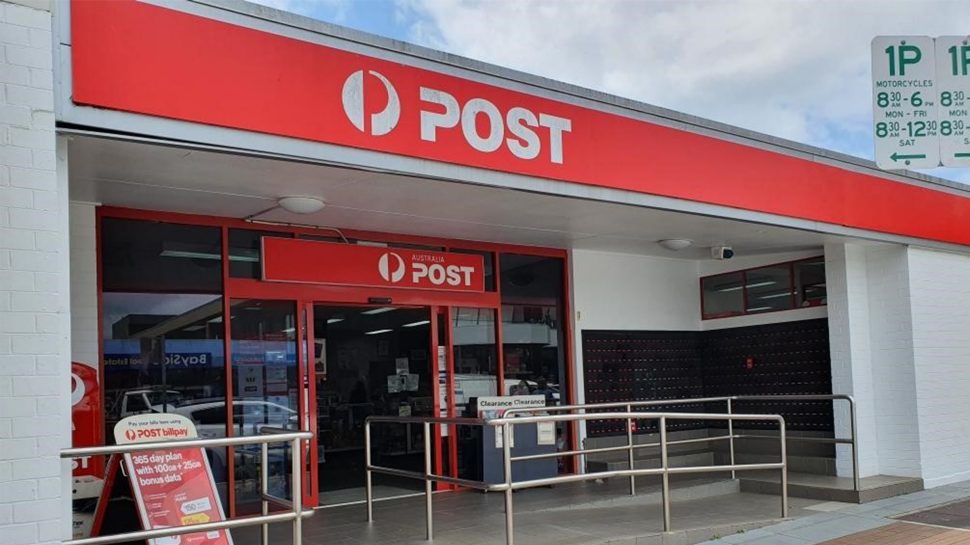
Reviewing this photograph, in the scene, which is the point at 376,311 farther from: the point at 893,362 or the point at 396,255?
the point at 893,362

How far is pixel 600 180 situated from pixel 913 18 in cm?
332

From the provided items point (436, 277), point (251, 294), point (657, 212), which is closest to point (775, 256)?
point (657, 212)

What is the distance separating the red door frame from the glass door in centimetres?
4

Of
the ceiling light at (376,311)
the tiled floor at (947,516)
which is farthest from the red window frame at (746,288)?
the ceiling light at (376,311)

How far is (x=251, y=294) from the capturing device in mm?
7922

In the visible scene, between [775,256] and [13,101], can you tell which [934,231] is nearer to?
[775,256]

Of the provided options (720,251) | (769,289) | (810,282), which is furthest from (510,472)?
(769,289)

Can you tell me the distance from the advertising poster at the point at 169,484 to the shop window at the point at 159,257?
181 centimetres

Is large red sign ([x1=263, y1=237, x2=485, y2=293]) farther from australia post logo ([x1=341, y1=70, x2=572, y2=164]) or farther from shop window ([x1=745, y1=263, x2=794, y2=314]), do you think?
shop window ([x1=745, y1=263, x2=794, y2=314])

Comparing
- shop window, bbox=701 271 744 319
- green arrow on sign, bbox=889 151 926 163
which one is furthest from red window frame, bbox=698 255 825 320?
green arrow on sign, bbox=889 151 926 163

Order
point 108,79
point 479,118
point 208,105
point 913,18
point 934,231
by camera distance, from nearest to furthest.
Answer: point 108,79 < point 208,105 < point 479,118 < point 913,18 < point 934,231

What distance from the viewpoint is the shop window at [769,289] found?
11.2 metres

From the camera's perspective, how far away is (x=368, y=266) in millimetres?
8688

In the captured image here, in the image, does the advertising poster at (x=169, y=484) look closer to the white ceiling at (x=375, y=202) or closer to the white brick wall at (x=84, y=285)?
the white brick wall at (x=84, y=285)
